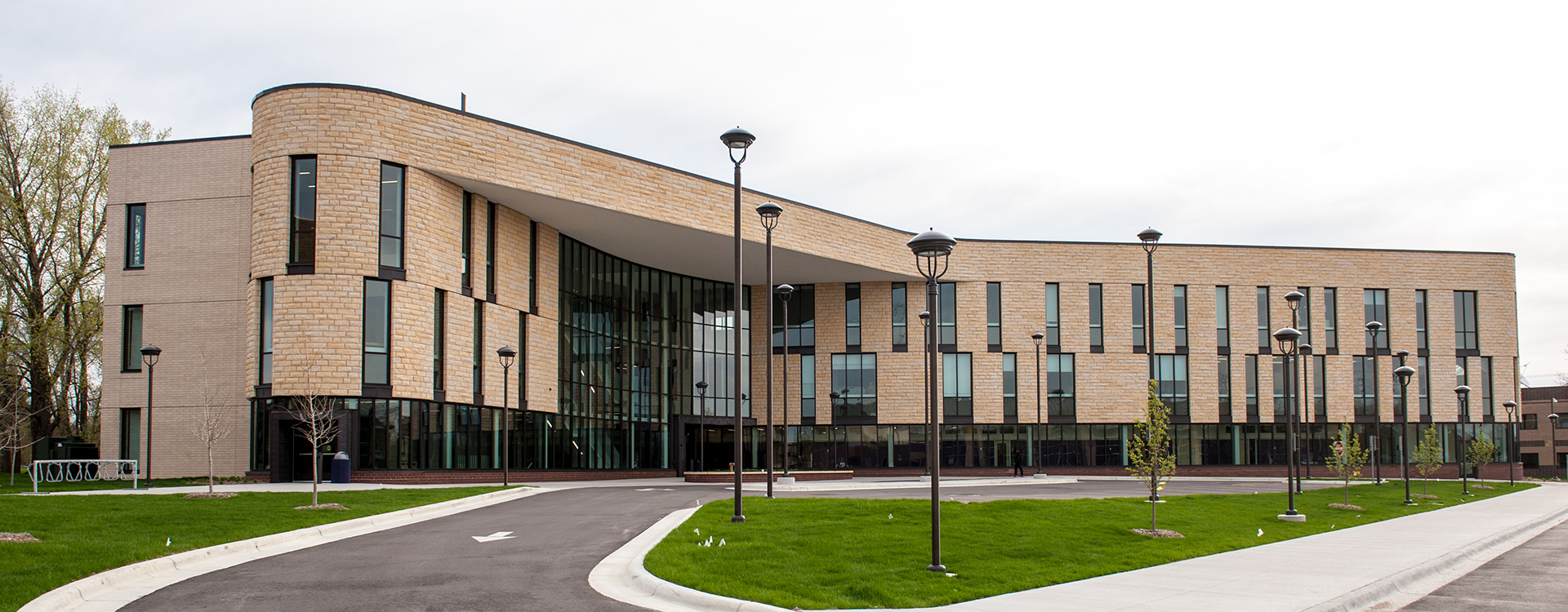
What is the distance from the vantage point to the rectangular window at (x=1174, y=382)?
2124 inches

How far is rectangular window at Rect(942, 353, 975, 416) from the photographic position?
52.8m

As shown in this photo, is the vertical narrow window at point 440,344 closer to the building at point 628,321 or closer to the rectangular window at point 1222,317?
the building at point 628,321

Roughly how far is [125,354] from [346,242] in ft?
40.0

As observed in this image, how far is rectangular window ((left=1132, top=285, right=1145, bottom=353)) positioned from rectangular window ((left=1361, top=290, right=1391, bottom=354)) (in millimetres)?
12011

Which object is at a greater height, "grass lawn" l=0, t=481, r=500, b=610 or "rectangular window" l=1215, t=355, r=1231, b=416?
"rectangular window" l=1215, t=355, r=1231, b=416

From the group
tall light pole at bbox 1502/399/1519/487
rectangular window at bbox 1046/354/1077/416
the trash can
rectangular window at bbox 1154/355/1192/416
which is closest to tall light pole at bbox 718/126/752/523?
the trash can

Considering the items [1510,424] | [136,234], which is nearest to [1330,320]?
[1510,424]

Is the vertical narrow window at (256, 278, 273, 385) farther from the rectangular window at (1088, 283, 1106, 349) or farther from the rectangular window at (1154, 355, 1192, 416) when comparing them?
the rectangular window at (1154, 355, 1192, 416)

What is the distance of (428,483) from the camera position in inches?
1267

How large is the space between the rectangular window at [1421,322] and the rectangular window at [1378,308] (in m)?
1.83

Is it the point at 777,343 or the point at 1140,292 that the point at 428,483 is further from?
the point at 1140,292

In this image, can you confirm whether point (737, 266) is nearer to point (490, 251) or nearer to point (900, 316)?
point (490, 251)

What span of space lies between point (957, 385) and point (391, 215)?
97.3ft

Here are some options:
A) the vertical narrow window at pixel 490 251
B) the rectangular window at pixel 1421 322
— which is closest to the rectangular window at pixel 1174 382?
the rectangular window at pixel 1421 322
